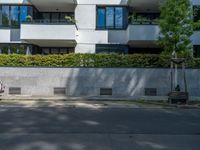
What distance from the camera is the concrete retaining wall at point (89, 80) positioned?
2442 centimetres

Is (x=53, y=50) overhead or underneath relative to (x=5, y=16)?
underneath

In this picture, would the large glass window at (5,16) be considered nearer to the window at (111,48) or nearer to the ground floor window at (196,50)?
the window at (111,48)

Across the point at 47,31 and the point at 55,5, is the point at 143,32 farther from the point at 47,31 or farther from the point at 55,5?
the point at 55,5

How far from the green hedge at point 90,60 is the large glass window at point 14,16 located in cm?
495

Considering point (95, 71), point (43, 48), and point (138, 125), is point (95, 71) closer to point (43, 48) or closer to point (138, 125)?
point (43, 48)

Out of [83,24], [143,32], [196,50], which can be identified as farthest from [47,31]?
[196,50]

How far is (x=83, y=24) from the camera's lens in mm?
29406

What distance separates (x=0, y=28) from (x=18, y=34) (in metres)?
1.38

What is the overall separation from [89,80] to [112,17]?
7.35 m

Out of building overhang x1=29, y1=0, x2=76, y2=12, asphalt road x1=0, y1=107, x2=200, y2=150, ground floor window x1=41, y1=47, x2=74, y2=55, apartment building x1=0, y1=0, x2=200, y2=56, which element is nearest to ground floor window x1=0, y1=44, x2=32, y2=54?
apartment building x1=0, y1=0, x2=200, y2=56

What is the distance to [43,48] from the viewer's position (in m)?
30.9

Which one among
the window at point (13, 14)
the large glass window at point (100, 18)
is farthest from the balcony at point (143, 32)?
the window at point (13, 14)

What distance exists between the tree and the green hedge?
2.18 meters

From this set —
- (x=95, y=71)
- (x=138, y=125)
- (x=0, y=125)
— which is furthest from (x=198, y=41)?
(x=0, y=125)
